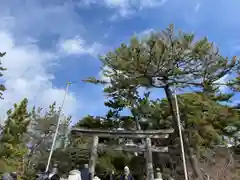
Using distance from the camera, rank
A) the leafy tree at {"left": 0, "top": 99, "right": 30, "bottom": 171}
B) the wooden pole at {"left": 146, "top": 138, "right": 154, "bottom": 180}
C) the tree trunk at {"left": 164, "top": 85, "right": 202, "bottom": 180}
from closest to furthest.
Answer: the wooden pole at {"left": 146, "top": 138, "right": 154, "bottom": 180}, the tree trunk at {"left": 164, "top": 85, "right": 202, "bottom": 180}, the leafy tree at {"left": 0, "top": 99, "right": 30, "bottom": 171}

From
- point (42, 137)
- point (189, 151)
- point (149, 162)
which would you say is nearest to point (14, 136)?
point (42, 137)

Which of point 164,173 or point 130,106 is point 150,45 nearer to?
point 130,106

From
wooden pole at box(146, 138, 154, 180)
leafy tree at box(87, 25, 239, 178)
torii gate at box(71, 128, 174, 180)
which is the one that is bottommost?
wooden pole at box(146, 138, 154, 180)

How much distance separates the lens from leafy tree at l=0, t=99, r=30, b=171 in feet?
50.1

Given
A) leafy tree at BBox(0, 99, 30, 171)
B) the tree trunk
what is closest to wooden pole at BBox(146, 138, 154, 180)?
the tree trunk

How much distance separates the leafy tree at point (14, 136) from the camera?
1528cm

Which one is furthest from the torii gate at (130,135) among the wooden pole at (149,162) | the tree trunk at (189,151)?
the tree trunk at (189,151)

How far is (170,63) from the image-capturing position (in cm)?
1388

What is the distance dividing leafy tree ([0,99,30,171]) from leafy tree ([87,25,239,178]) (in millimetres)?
7772

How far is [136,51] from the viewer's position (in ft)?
44.0

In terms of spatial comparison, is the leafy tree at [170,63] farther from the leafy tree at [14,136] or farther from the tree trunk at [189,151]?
the leafy tree at [14,136]

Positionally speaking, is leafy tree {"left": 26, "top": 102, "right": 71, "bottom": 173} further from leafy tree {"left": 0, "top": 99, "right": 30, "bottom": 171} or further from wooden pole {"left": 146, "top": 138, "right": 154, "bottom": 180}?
wooden pole {"left": 146, "top": 138, "right": 154, "bottom": 180}

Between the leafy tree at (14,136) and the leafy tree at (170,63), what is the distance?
25.5ft

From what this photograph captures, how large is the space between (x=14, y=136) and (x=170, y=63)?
38.5 ft
